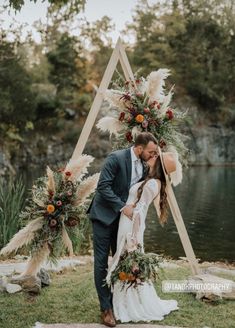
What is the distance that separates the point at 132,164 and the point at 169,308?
169cm

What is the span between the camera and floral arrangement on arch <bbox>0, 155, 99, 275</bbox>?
618cm

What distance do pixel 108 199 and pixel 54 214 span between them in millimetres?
1209

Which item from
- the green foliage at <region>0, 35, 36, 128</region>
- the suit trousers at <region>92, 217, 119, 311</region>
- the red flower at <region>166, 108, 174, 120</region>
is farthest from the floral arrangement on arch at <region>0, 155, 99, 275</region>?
the green foliage at <region>0, 35, 36, 128</region>

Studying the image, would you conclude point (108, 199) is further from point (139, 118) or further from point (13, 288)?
point (13, 288)

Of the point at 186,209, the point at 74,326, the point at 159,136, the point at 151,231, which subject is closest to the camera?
the point at 74,326

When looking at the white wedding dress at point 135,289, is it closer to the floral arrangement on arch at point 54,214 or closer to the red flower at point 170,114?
the floral arrangement on arch at point 54,214

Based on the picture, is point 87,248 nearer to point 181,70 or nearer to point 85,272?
point 85,272

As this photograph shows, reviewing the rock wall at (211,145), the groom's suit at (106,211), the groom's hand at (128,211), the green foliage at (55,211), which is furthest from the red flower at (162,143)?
the rock wall at (211,145)

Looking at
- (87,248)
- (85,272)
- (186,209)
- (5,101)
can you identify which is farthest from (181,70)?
(85,272)

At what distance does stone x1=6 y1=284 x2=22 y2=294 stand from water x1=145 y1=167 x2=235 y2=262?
626 centimetres

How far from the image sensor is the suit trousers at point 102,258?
5387 mm

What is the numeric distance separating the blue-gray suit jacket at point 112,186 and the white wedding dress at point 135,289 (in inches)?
4.7

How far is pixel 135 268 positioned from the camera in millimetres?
5156

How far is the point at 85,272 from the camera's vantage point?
7.72 meters
